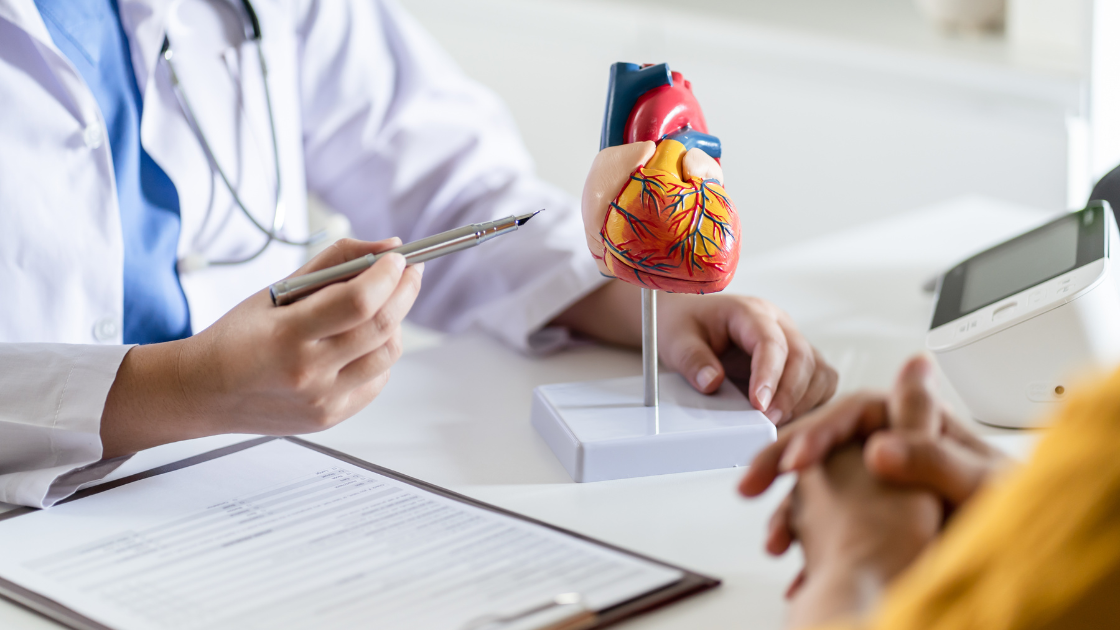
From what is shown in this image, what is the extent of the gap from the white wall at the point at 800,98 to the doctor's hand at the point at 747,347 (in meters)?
1.13

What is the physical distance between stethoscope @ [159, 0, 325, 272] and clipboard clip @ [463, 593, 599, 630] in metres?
0.58

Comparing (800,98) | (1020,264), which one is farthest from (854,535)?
(800,98)

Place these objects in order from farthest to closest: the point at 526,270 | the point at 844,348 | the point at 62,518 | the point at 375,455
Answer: the point at 526,270 → the point at 844,348 → the point at 375,455 → the point at 62,518

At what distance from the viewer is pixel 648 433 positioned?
2.10 ft

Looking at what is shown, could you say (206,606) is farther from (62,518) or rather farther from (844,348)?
(844,348)

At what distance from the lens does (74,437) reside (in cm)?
62

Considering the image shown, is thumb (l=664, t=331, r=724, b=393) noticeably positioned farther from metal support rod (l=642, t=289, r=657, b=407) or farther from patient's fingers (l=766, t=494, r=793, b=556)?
patient's fingers (l=766, t=494, r=793, b=556)

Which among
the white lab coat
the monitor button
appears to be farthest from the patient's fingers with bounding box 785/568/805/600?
the white lab coat

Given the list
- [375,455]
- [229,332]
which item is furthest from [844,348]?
[229,332]

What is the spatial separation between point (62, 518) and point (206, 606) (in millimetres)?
175

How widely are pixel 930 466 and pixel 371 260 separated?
1.16ft

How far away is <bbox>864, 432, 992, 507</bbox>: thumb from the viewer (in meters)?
0.35

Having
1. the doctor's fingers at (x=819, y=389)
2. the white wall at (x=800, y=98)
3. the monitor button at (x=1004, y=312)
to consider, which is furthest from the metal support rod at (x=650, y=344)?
the white wall at (x=800, y=98)

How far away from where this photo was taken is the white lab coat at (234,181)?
2.11ft
